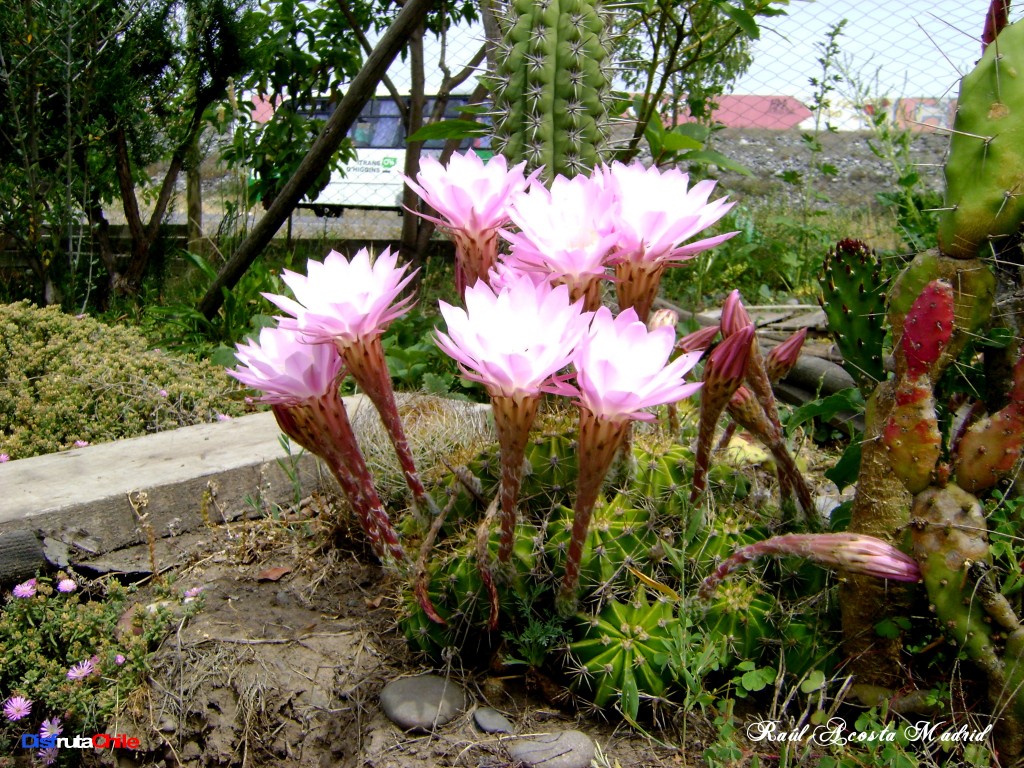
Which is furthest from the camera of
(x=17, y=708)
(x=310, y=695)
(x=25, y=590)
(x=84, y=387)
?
(x=84, y=387)

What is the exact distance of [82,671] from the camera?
1.86m

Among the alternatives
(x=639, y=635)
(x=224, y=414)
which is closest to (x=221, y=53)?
(x=224, y=414)

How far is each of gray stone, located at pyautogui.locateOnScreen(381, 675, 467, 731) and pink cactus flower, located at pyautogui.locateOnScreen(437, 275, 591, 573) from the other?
1.92ft

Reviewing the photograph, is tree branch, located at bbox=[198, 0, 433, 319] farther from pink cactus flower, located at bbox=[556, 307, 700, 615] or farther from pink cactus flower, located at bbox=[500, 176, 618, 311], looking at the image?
pink cactus flower, located at bbox=[556, 307, 700, 615]

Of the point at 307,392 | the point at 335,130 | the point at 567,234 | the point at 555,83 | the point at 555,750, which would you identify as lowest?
the point at 555,750

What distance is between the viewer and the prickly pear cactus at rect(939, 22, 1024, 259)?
4.38ft

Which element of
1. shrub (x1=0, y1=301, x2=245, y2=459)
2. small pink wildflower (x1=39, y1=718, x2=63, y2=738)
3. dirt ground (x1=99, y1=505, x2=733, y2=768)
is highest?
shrub (x1=0, y1=301, x2=245, y2=459)

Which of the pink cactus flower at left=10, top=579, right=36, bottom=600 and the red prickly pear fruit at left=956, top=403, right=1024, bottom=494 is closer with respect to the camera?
the red prickly pear fruit at left=956, top=403, right=1024, bottom=494

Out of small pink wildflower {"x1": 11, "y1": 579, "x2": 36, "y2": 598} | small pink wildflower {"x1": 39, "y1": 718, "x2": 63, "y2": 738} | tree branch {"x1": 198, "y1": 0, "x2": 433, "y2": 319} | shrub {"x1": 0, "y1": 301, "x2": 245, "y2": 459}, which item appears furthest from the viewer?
tree branch {"x1": 198, "y1": 0, "x2": 433, "y2": 319}

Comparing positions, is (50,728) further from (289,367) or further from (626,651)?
(626,651)

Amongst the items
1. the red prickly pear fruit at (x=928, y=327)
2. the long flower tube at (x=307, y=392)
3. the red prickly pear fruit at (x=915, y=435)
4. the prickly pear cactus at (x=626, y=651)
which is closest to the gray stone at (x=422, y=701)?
the prickly pear cactus at (x=626, y=651)

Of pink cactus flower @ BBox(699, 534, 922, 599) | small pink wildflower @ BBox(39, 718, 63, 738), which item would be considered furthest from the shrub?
pink cactus flower @ BBox(699, 534, 922, 599)

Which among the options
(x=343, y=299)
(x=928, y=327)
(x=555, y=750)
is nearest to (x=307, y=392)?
(x=343, y=299)

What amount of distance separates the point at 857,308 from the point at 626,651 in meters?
0.94
